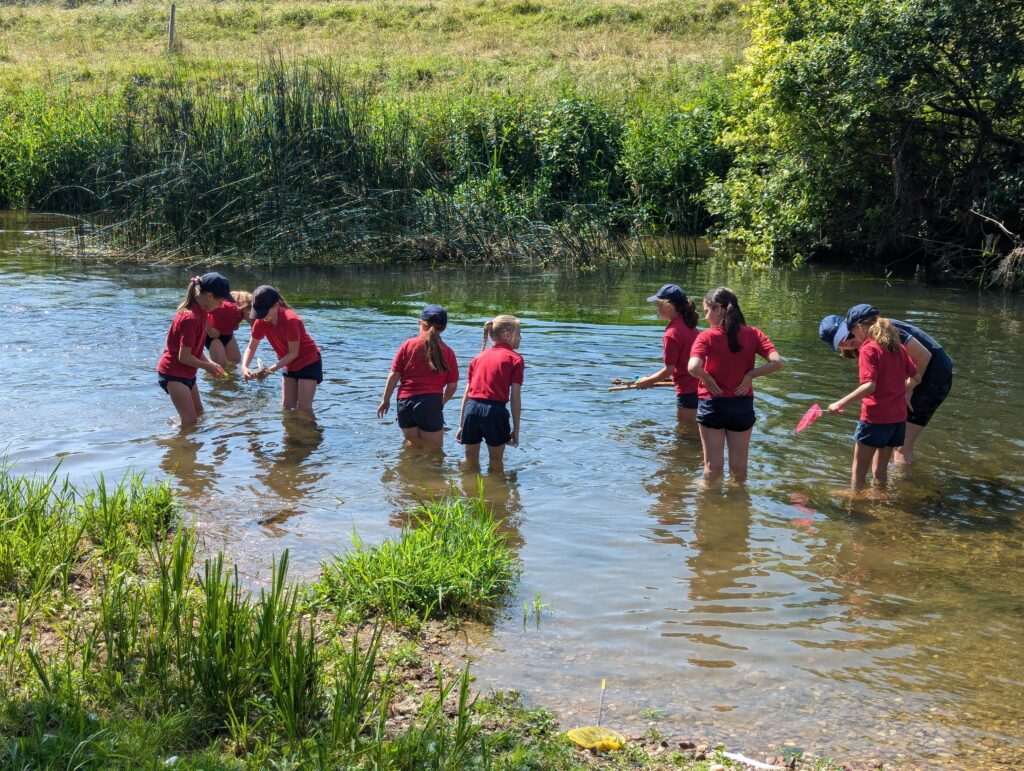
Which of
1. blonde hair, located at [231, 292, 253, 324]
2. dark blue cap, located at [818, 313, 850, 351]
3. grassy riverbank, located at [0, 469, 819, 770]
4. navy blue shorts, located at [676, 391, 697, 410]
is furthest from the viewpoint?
blonde hair, located at [231, 292, 253, 324]

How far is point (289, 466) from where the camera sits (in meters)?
8.91

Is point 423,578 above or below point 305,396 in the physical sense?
below

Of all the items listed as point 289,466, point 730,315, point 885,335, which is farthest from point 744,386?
point 289,466

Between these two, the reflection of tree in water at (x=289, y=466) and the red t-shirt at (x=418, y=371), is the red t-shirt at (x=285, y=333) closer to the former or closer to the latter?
the reflection of tree in water at (x=289, y=466)

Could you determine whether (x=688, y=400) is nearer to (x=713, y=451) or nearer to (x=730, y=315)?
(x=713, y=451)

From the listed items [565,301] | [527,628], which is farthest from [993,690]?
[565,301]

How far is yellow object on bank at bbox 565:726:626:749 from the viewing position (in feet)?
14.2

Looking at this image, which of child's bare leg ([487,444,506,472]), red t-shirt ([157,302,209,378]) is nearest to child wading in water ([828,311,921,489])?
child's bare leg ([487,444,506,472])

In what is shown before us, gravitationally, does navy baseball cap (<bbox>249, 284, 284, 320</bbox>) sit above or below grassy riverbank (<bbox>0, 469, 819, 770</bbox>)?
above

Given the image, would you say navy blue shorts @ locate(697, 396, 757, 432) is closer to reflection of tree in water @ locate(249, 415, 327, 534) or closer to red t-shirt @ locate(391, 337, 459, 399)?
red t-shirt @ locate(391, 337, 459, 399)

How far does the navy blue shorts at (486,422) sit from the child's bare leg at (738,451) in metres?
1.86

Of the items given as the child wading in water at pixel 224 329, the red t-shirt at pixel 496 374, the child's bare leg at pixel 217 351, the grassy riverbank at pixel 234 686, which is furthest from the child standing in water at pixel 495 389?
the child's bare leg at pixel 217 351

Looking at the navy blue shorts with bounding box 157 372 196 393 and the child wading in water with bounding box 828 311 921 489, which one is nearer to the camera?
the child wading in water with bounding box 828 311 921 489

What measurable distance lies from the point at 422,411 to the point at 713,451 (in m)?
2.60
